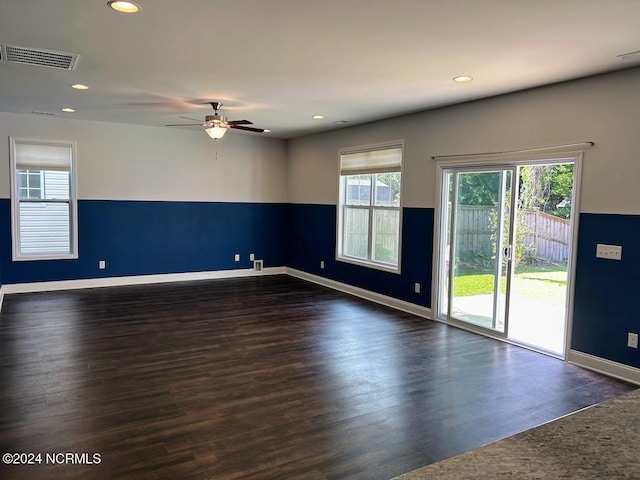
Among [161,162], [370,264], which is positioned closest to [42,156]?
[161,162]

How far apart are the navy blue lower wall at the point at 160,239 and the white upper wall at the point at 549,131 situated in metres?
2.87

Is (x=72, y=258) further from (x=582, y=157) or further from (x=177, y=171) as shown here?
(x=582, y=157)

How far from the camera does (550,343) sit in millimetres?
4688

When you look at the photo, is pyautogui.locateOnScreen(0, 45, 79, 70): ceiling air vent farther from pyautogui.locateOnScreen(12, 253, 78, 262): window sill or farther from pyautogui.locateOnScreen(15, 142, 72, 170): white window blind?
pyautogui.locateOnScreen(12, 253, 78, 262): window sill

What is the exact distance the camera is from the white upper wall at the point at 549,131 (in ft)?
12.5

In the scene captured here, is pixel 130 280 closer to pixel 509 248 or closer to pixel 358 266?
pixel 358 266

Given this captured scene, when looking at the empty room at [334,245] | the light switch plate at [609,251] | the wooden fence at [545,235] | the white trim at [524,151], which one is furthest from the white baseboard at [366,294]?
the light switch plate at [609,251]

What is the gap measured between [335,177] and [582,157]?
408cm

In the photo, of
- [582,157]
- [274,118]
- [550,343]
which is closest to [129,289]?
[274,118]

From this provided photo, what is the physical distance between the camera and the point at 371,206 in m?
6.92

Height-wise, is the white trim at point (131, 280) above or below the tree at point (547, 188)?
below

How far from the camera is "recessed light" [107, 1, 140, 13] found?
269 centimetres

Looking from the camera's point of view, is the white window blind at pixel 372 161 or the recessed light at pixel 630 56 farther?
the white window blind at pixel 372 161

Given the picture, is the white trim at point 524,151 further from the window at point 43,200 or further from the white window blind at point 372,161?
the window at point 43,200
